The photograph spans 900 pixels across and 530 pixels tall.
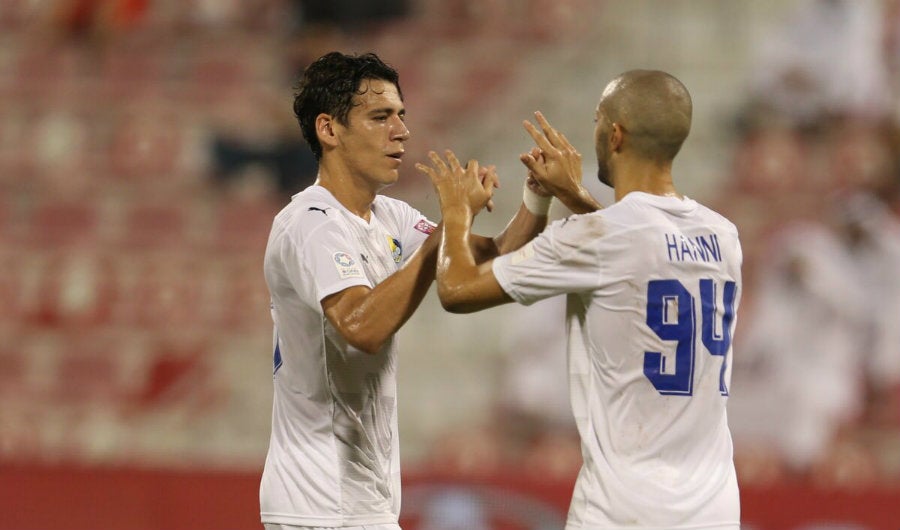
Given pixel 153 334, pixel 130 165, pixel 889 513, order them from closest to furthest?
pixel 889 513
pixel 153 334
pixel 130 165

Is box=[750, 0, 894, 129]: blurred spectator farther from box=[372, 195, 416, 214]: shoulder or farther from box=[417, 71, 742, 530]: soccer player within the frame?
box=[417, 71, 742, 530]: soccer player

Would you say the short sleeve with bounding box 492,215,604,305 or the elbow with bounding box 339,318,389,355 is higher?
the short sleeve with bounding box 492,215,604,305

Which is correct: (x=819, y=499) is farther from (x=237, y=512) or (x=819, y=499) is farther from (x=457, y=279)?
(x=457, y=279)

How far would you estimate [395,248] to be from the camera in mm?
4484

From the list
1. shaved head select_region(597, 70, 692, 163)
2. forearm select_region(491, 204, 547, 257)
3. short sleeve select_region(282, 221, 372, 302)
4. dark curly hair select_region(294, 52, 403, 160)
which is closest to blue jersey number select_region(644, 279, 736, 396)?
shaved head select_region(597, 70, 692, 163)

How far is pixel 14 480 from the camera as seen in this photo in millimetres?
7324

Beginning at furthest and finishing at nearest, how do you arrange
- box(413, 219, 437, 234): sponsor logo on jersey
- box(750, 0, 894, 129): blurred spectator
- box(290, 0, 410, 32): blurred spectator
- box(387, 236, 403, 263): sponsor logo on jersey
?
1. box(290, 0, 410, 32): blurred spectator
2. box(750, 0, 894, 129): blurred spectator
3. box(413, 219, 437, 234): sponsor logo on jersey
4. box(387, 236, 403, 263): sponsor logo on jersey

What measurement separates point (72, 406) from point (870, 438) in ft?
18.0

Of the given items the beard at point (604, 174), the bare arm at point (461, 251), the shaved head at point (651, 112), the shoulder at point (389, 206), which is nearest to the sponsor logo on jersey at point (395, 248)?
the shoulder at point (389, 206)

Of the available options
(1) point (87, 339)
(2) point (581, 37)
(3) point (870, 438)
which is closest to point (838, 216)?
(3) point (870, 438)

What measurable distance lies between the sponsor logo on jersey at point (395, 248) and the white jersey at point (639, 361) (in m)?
0.72

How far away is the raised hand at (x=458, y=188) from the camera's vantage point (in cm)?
398

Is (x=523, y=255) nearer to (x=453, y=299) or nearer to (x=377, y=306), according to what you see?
(x=453, y=299)

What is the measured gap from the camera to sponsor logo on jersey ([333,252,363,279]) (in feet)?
13.0
